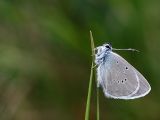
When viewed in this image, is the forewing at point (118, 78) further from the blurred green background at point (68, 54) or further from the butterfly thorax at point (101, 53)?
the blurred green background at point (68, 54)

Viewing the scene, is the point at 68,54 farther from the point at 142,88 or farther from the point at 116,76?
the point at 142,88

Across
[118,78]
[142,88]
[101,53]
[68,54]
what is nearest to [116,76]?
[118,78]

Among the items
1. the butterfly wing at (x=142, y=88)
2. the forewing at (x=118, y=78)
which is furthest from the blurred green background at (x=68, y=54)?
the butterfly wing at (x=142, y=88)

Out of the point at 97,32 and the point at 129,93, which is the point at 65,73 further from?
the point at 129,93

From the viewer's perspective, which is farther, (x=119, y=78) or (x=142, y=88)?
(x=119, y=78)

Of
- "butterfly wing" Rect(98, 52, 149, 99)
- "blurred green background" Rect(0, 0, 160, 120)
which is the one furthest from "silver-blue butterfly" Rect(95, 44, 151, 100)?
"blurred green background" Rect(0, 0, 160, 120)

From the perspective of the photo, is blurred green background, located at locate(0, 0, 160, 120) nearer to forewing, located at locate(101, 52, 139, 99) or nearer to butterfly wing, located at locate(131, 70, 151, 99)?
forewing, located at locate(101, 52, 139, 99)
